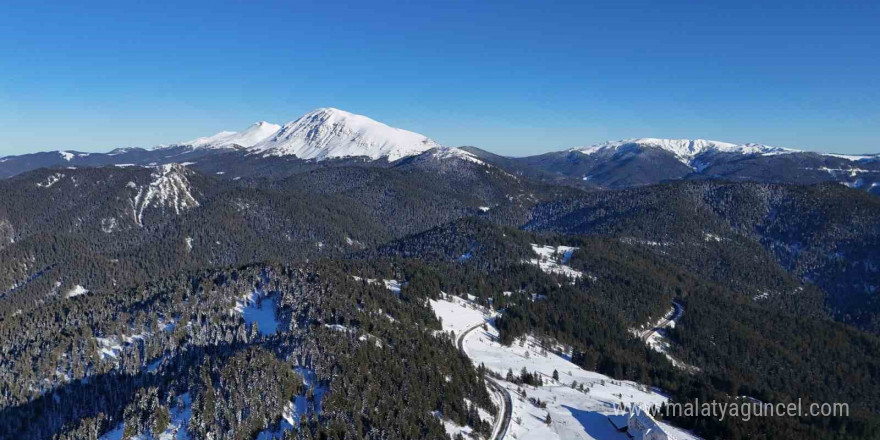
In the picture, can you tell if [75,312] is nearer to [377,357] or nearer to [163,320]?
[163,320]

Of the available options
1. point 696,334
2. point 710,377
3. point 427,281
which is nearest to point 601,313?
point 696,334

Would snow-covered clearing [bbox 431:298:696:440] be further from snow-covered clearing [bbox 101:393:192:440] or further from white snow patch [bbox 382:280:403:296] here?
snow-covered clearing [bbox 101:393:192:440]

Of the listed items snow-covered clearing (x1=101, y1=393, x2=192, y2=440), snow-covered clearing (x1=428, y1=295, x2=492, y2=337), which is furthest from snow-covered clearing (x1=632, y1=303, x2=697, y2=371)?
snow-covered clearing (x1=101, y1=393, x2=192, y2=440)

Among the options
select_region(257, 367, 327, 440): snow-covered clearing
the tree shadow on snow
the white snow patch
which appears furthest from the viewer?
the white snow patch

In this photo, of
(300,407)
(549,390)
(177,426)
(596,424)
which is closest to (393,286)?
(549,390)

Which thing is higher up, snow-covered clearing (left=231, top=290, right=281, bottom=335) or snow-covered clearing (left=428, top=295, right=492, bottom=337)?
snow-covered clearing (left=231, top=290, right=281, bottom=335)

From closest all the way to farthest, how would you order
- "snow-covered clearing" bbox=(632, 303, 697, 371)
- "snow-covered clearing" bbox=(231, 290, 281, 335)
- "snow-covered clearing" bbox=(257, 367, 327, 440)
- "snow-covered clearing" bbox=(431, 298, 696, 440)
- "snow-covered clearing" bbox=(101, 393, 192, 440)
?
"snow-covered clearing" bbox=(257, 367, 327, 440)
"snow-covered clearing" bbox=(101, 393, 192, 440)
"snow-covered clearing" bbox=(431, 298, 696, 440)
"snow-covered clearing" bbox=(231, 290, 281, 335)
"snow-covered clearing" bbox=(632, 303, 697, 371)

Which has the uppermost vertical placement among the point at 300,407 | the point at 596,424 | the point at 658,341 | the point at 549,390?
the point at 300,407

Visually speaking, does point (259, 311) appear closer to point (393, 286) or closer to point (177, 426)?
point (393, 286)
